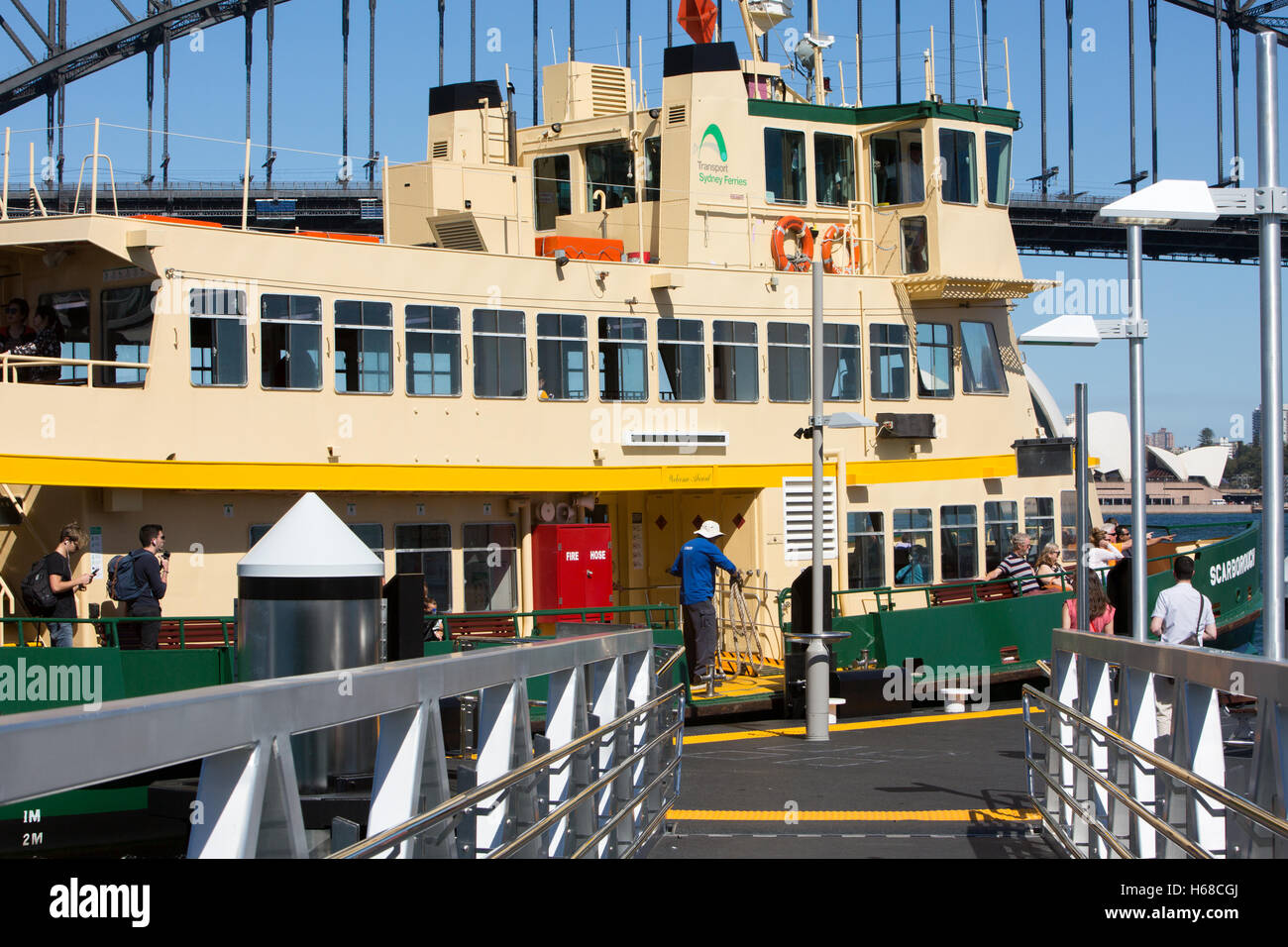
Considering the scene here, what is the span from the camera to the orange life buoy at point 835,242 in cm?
1909

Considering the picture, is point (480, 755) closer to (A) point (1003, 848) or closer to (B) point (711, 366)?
(A) point (1003, 848)

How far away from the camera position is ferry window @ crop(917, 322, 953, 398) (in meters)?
19.2

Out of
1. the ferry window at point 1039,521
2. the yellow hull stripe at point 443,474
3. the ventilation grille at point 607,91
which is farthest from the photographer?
the ventilation grille at point 607,91

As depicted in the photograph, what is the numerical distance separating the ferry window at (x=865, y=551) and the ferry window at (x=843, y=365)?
165cm

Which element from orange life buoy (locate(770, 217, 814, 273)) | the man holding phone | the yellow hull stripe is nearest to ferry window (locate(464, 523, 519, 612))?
the yellow hull stripe

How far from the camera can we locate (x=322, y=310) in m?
15.4

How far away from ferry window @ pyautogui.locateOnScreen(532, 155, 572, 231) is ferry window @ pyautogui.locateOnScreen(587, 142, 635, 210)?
13.2 inches

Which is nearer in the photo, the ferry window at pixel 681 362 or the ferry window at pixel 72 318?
the ferry window at pixel 72 318

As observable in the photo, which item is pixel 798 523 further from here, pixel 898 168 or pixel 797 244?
pixel 898 168

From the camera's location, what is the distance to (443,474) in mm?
15797

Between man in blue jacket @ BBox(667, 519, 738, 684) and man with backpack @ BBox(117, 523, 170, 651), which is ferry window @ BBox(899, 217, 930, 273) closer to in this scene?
man in blue jacket @ BBox(667, 519, 738, 684)

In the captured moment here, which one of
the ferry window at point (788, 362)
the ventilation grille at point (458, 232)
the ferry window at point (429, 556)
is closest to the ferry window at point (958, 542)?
the ferry window at point (788, 362)

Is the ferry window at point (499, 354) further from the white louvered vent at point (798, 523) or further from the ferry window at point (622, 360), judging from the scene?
the white louvered vent at point (798, 523)
